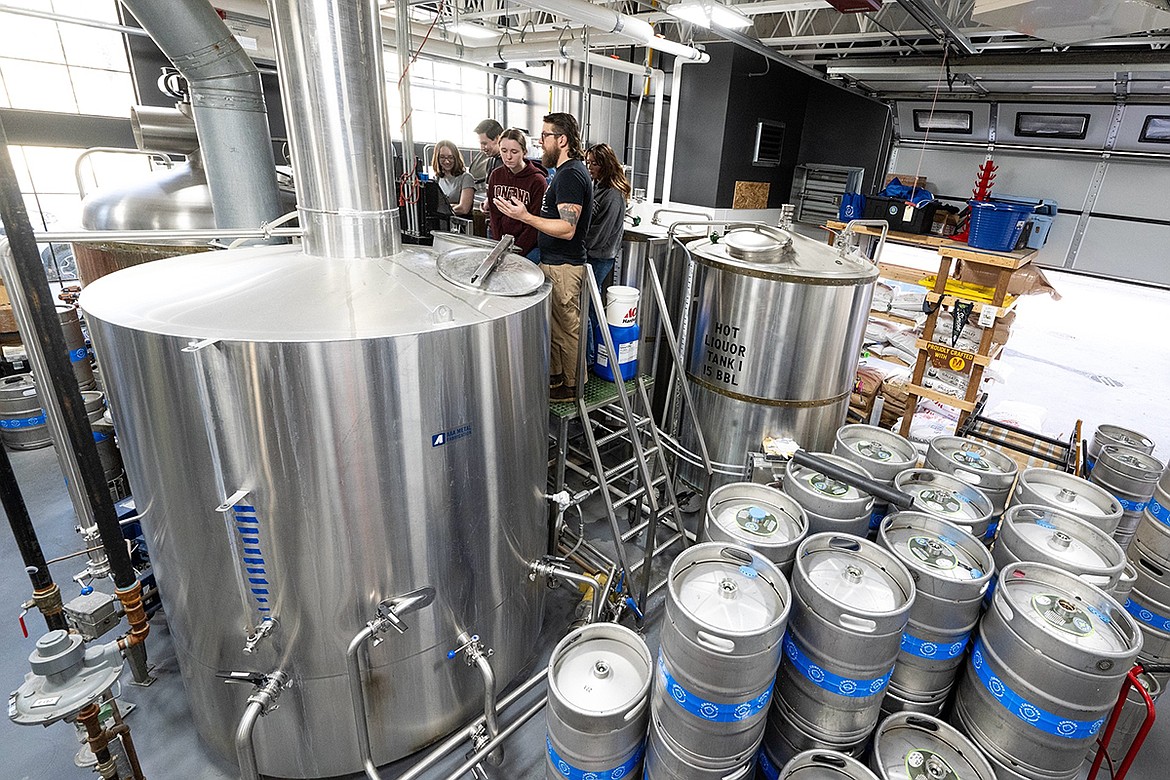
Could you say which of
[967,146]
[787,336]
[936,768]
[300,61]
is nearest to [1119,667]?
[936,768]

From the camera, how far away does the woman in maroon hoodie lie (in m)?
2.98

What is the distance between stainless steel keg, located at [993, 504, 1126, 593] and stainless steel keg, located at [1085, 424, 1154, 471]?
1.03 metres

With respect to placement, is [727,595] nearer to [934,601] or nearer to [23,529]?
[934,601]

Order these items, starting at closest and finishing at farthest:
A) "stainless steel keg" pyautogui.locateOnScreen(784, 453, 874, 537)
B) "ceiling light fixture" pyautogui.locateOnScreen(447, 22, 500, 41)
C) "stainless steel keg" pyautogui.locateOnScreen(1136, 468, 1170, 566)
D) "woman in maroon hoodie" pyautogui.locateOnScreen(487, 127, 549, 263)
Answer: "stainless steel keg" pyautogui.locateOnScreen(784, 453, 874, 537) < "stainless steel keg" pyautogui.locateOnScreen(1136, 468, 1170, 566) < "woman in maroon hoodie" pyautogui.locateOnScreen(487, 127, 549, 263) < "ceiling light fixture" pyautogui.locateOnScreen(447, 22, 500, 41)

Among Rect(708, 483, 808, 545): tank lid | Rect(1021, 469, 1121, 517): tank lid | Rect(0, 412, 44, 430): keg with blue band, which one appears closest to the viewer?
Rect(708, 483, 808, 545): tank lid

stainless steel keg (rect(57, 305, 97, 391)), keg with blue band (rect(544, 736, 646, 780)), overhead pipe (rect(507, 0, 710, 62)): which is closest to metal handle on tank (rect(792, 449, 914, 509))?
keg with blue band (rect(544, 736, 646, 780))

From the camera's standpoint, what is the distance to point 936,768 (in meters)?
1.49

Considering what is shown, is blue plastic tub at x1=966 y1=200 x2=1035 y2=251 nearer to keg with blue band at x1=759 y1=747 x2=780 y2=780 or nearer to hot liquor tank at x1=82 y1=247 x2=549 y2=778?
hot liquor tank at x1=82 y1=247 x2=549 y2=778

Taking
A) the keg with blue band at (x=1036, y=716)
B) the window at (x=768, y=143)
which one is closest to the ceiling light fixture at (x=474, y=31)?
the window at (x=768, y=143)

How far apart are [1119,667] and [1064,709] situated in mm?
176

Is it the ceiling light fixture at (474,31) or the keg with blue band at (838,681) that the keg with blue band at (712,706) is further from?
the ceiling light fixture at (474,31)

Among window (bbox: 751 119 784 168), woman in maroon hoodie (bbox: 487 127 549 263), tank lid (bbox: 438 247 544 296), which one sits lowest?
tank lid (bbox: 438 247 544 296)

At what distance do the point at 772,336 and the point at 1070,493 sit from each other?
1462mm

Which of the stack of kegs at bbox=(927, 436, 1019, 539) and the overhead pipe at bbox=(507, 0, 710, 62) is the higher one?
the overhead pipe at bbox=(507, 0, 710, 62)
